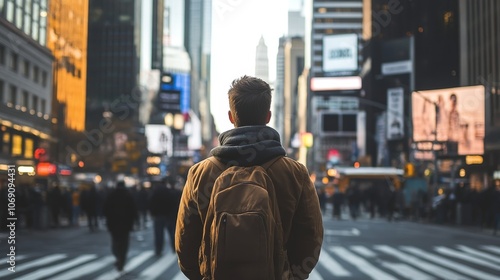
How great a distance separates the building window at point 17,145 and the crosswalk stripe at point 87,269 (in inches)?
811

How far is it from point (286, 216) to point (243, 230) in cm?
40

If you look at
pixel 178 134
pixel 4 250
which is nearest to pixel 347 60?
pixel 178 134

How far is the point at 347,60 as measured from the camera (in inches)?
3536

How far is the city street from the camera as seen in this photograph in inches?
501

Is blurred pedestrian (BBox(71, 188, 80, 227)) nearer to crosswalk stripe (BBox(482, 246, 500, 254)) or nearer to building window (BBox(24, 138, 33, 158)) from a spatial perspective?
building window (BBox(24, 138, 33, 158))

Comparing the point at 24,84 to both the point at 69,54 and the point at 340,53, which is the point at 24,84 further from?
the point at 340,53

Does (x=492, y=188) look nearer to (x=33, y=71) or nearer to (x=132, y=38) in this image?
Result: (x=33, y=71)

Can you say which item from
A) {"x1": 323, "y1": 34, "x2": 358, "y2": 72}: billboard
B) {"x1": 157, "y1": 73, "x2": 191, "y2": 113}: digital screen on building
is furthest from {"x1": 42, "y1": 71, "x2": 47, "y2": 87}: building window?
{"x1": 323, "y1": 34, "x2": 358, "y2": 72}: billboard

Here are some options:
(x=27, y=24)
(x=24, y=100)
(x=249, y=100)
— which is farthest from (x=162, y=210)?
(x=24, y=100)

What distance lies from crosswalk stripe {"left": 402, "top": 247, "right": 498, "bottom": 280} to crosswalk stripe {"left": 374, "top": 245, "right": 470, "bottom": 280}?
31 centimetres

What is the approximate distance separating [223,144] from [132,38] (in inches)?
4126

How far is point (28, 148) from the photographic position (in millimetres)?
37125

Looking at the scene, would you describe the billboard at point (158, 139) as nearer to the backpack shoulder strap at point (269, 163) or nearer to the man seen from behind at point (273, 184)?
the man seen from behind at point (273, 184)

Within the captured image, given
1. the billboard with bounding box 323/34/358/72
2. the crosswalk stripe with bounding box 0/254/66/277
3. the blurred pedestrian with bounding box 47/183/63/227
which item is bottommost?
the crosswalk stripe with bounding box 0/254/66/277
